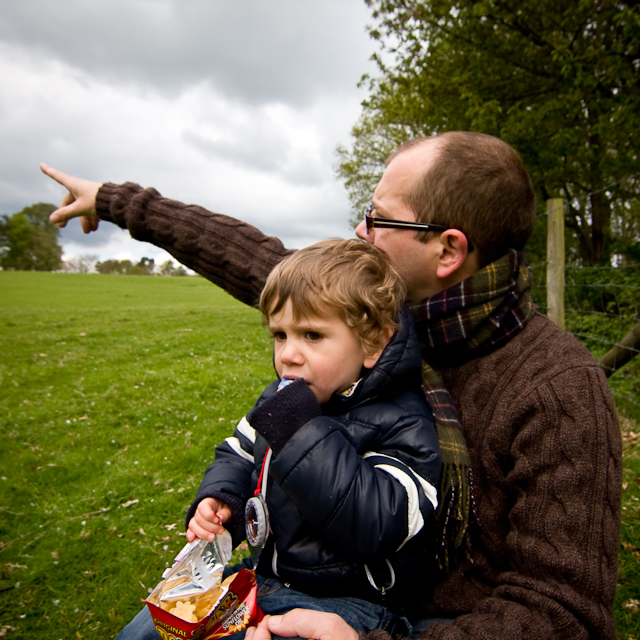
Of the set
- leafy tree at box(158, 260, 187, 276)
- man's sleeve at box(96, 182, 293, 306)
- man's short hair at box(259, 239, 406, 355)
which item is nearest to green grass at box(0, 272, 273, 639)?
man's sleeve at box(96, 182, 293, 306)

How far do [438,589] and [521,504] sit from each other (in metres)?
0.54

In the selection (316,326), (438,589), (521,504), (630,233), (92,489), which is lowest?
(92,489)

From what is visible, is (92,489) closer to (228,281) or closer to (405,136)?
(228,281)

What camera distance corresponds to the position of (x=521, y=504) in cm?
162

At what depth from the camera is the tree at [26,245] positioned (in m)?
69.6

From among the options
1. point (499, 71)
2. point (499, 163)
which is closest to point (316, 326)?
point (499, 163)

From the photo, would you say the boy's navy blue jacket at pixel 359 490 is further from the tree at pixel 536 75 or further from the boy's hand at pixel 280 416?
the tree at pixel 536 75

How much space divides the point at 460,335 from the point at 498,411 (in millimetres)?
356

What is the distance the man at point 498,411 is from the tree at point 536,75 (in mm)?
6356

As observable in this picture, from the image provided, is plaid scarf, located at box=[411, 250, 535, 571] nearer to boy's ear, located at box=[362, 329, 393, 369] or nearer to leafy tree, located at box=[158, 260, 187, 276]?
boy's ear, located at box=[362, 329, 393, 369]

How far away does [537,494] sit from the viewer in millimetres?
1582

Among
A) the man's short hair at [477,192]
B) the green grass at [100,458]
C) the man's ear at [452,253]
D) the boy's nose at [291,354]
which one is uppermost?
the man's short hair at [477,192]

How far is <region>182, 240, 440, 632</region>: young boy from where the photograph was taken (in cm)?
151

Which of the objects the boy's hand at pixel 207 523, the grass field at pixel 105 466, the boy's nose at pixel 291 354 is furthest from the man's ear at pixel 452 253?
the grass field at pixel 105 466
